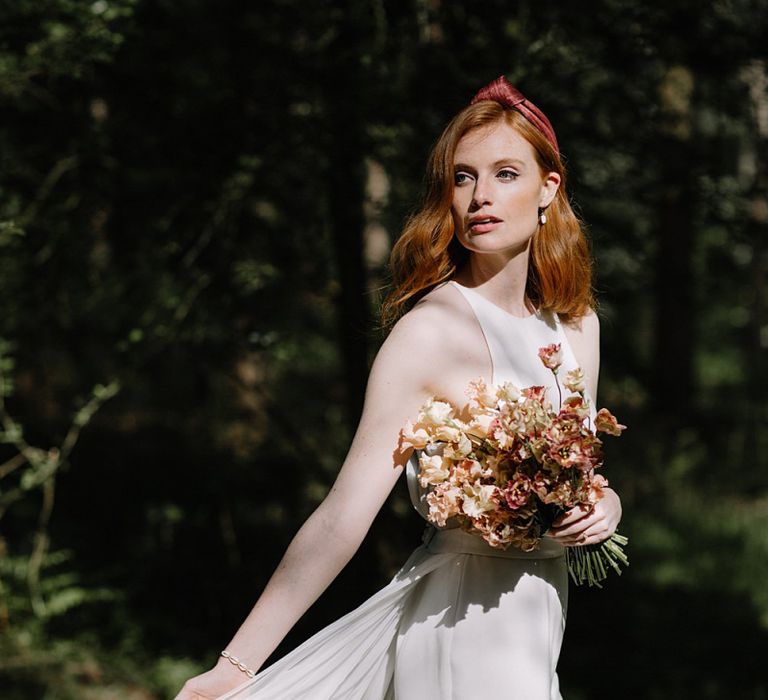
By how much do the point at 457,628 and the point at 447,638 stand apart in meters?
0.03

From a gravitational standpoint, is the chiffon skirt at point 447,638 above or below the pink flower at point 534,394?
below

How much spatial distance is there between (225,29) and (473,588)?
11.9 ft

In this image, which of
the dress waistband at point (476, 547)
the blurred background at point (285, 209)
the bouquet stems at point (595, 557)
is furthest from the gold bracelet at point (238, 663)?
the blurred background at point (285, 209)

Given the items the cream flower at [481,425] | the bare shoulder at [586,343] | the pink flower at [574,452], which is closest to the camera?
the pink flower at [574,452]

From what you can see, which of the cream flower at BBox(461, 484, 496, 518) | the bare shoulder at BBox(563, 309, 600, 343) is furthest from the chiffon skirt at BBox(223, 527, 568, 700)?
the bare shoulder at BBox(563, 309, 600, 343)

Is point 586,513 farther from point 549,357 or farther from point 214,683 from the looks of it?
point 214,683

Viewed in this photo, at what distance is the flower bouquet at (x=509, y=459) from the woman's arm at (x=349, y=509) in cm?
6

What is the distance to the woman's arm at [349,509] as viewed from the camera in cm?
217

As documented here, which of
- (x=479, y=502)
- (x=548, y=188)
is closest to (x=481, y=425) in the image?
(x=479, y=502)

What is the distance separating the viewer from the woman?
7.16 ft

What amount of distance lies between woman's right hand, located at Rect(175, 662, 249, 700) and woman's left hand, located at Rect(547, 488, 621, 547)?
801 millimetres

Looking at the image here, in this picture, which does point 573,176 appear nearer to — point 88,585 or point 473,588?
point 473,588

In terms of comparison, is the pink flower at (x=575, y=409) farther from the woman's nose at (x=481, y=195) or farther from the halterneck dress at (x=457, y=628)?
the woman's nose at (x=481, y=195)

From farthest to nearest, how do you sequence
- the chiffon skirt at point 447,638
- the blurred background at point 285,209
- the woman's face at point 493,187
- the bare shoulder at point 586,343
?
the blurred background at point 285,209
the bare shoulder at point 586,343
the woman's face at point 493,187
the chiffon skirt at point 447,638
